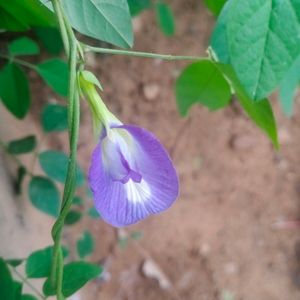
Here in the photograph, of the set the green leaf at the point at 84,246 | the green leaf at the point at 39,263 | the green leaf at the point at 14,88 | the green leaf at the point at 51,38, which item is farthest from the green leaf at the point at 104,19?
the green leaf at the point at 84,246

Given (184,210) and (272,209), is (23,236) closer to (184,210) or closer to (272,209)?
(184,210)

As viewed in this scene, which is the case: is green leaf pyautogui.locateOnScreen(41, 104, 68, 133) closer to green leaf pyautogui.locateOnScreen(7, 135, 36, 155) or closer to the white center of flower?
green leaf pyautogui.locateOnScreen(7, 135, 36, 155)

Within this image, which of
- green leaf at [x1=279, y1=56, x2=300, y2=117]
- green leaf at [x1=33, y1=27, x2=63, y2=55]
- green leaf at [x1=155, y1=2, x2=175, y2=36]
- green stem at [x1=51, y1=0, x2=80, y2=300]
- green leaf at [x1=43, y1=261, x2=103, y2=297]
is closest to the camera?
green stem at [x1=51, y1=0, x2=80, y2=300]

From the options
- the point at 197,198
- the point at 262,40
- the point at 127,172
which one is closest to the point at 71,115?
the point at 127,172

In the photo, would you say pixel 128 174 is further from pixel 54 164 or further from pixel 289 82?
pixel 54 164

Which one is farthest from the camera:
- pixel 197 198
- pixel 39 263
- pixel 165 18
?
pixel 197 198

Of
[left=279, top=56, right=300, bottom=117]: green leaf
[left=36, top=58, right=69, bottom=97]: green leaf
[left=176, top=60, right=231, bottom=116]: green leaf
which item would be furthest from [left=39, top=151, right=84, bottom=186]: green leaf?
[left=279, top=56, right=300, bottom=117]: green leaf
